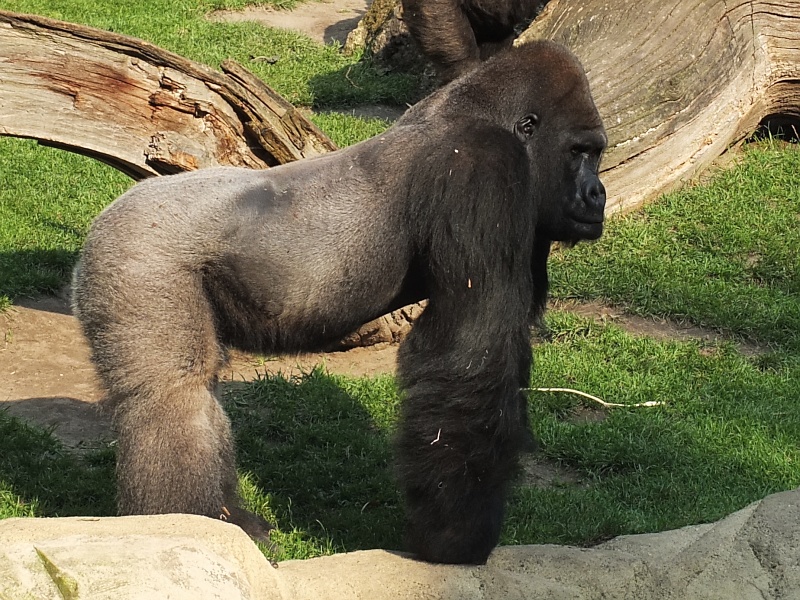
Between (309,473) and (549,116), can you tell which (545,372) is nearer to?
(309,473)

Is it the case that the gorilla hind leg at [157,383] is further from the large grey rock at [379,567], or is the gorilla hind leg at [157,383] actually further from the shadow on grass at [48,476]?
the shadow on grass at [48,476]

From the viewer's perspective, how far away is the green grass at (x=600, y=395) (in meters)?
4.49

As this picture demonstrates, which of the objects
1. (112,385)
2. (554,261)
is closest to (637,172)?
(554,261)

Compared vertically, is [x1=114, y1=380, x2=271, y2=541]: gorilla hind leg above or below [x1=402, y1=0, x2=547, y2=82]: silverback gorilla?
below

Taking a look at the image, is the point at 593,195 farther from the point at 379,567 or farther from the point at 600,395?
the point at 600,395

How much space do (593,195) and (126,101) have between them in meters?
2.71

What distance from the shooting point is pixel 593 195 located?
156 inches

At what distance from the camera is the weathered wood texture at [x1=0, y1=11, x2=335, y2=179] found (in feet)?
17.9

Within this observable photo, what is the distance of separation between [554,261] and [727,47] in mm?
2067

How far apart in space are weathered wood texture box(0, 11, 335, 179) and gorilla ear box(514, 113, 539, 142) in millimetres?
1994

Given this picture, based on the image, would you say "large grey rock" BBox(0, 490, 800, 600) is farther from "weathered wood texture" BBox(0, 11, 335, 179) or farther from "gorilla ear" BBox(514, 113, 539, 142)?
"weathered wood texture" BBox(0, 11, 335, 179)

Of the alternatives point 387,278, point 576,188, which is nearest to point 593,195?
point 576,188

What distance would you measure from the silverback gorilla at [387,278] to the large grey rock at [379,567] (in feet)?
0.63

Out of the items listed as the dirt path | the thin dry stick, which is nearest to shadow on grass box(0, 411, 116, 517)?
the dirt path
